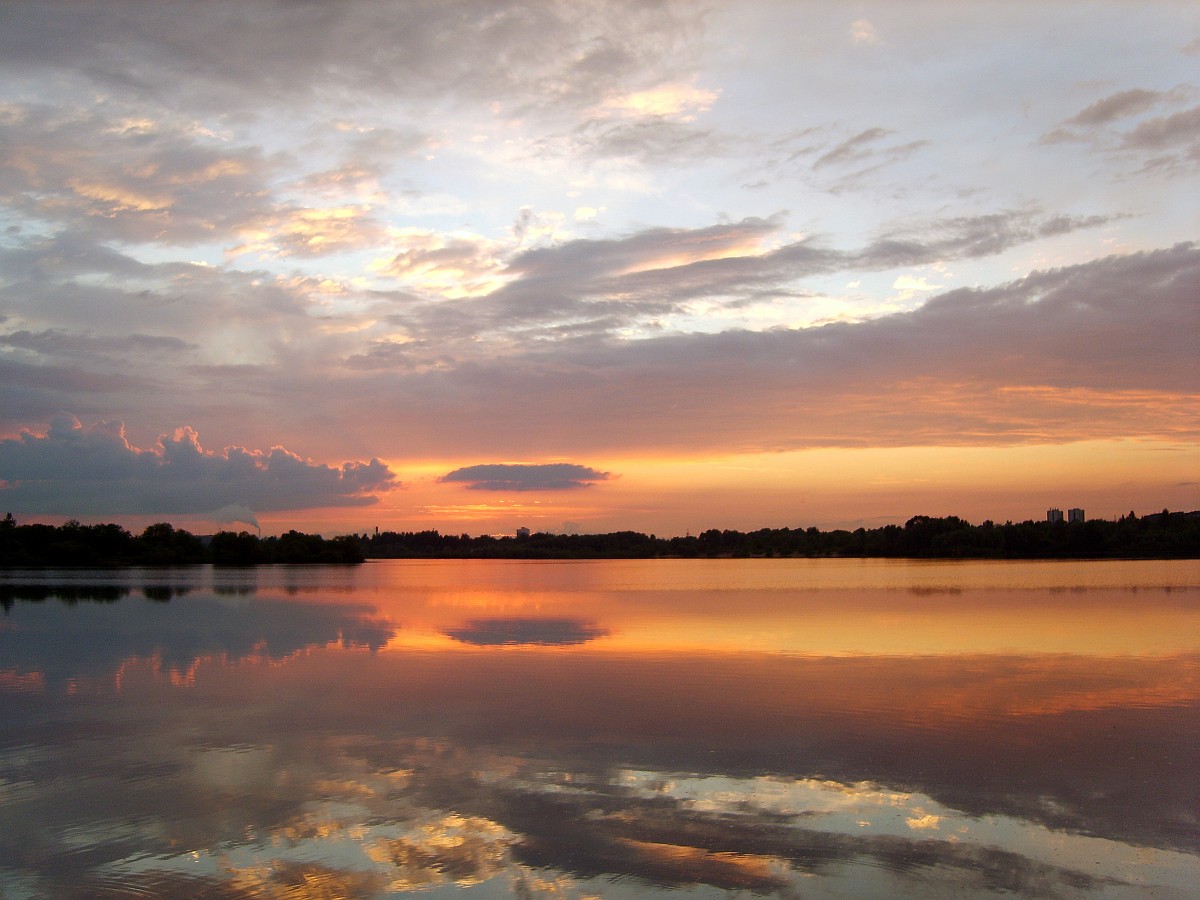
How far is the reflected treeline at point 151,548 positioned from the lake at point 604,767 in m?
88.2

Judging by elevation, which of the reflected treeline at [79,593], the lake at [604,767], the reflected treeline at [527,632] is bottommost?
the reflected treeline at [79,593]

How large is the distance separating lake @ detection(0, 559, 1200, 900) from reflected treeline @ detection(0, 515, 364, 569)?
88249 millimetres

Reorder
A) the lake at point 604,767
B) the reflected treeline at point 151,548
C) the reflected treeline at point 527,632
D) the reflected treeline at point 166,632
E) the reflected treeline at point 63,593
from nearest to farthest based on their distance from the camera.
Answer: the lake at point 604,767
the reflected treeline at point 166,632
the reflected treeline at point 527,632
the reflected treeline at point 63,593
the reflected treeline at point 151,548

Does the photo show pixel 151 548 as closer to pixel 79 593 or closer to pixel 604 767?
pixel 79 593

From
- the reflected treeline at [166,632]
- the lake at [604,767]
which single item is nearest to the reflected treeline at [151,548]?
the reflected treeline at [166,632]

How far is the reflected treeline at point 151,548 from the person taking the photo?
99.0 metres

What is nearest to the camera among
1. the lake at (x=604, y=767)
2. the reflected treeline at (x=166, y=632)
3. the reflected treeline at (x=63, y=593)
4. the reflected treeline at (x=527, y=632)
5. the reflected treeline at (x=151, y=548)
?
the lake at (x=604, y=767)

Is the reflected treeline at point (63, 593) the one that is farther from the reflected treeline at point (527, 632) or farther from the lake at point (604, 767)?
the reflected treeline at point (527, 632)

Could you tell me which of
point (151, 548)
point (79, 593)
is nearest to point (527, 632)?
point (79, 593)

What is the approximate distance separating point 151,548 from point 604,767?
4625 inches

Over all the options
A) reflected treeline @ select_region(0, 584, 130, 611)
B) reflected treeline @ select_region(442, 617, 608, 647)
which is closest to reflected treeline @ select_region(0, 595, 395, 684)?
reflected treeline @ select_region(0, 584, 130, 611)

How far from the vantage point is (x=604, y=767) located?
11203 millimetres

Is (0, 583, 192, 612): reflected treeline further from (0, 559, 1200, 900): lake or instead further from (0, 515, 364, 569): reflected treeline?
(0, 515, 364, 569): reflected treeline

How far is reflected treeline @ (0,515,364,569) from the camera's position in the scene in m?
99.0
